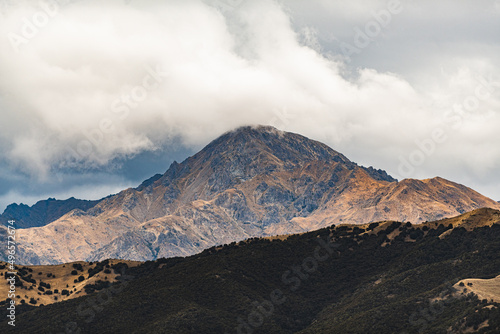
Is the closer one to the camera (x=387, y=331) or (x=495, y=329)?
(x=495, y=329)

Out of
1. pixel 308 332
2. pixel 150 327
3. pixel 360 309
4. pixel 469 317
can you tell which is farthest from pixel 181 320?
pixel 469 317

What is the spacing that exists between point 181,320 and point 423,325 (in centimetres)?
7920

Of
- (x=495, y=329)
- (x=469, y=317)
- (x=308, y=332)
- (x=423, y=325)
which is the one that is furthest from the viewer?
(x=308, y=332)

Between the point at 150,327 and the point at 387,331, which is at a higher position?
the point at 150,327

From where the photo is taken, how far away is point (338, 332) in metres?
174

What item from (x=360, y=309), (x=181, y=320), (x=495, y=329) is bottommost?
(x=495, y=329)

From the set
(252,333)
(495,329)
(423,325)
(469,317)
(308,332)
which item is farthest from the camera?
(252,333)

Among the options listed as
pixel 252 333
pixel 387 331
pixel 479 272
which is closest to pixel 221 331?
pixel 252 333

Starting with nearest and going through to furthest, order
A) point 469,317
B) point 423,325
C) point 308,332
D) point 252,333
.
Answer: point 469,317
point 423,325
point 308,332
point 252,333

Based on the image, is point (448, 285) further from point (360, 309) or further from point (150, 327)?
point (150, 327)

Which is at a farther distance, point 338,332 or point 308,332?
point 308,332

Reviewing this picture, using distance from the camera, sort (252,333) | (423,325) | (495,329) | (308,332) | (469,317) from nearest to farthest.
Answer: (495,329) → (469,317) → (423,325) → (308,332) → (252,333)

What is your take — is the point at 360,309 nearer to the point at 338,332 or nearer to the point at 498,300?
the point at 338,332

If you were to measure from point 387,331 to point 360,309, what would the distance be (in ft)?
108
